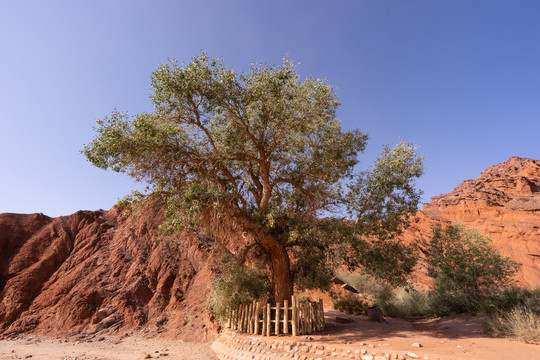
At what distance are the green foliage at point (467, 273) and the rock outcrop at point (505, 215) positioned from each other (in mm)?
27309

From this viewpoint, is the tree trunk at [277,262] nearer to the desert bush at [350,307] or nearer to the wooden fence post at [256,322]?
the wooden fence post at [256,322]

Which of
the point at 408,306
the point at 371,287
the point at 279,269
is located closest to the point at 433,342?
the point at 279,269

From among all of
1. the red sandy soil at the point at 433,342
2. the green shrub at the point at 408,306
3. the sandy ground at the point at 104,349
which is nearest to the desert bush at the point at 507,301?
the red sandy soil at the point at 433,342

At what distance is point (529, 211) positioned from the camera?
4794 cm

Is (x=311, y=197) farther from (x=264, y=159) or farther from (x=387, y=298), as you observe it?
(x=387, y=298)

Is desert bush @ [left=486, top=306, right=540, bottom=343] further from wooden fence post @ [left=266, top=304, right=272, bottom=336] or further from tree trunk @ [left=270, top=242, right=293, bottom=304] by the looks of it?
wooden fence post @ [left=266, top=304, right=272, bottom=336]

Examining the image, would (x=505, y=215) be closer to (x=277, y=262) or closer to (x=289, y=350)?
(x=277, y=262)

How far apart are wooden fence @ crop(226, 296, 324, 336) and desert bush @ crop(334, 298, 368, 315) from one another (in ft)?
21.3

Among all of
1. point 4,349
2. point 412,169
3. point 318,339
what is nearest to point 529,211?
point 412,169

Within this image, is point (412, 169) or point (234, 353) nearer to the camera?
point (234, 353)

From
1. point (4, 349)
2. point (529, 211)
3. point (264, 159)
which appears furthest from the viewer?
point (529, 211)

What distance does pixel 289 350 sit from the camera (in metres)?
9.74

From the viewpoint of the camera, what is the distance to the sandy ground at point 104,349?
41.3ft

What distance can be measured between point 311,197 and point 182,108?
698 cm
